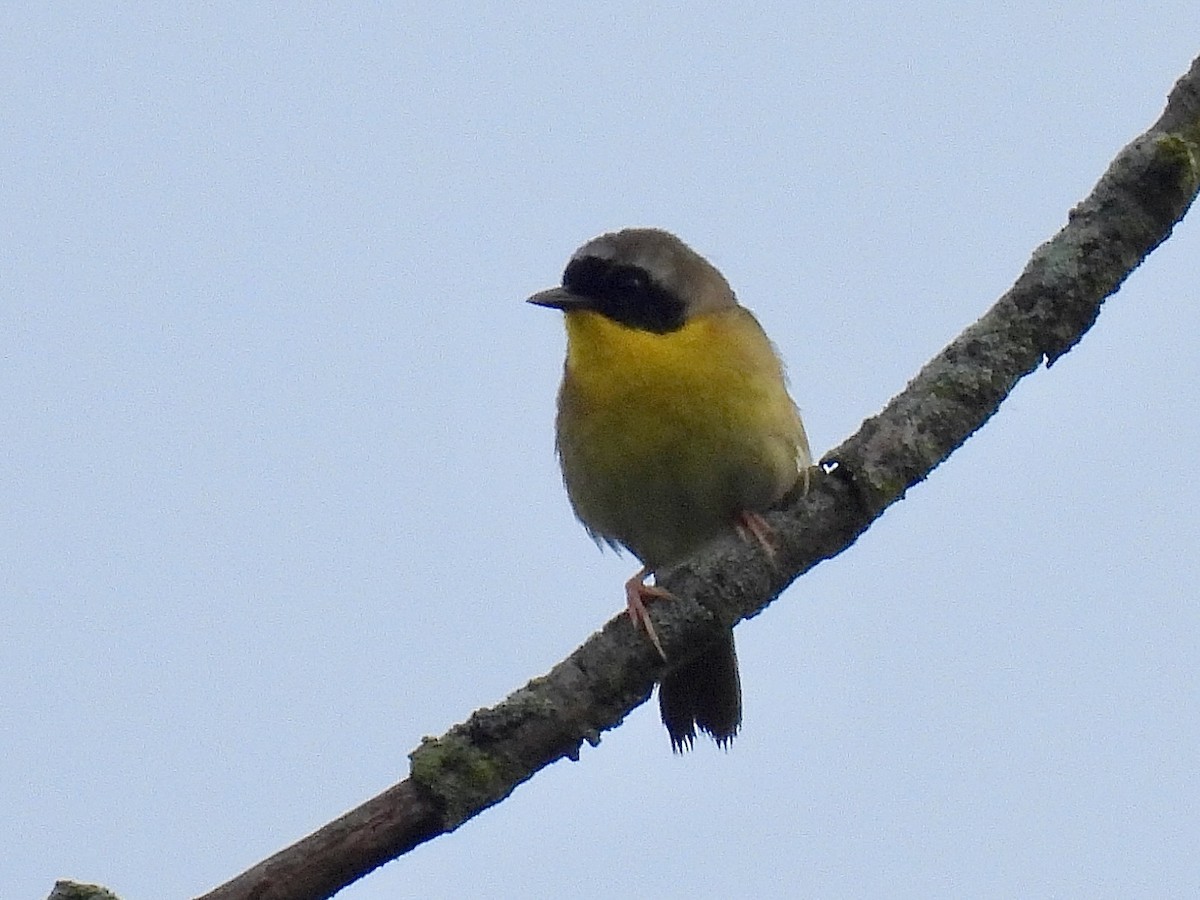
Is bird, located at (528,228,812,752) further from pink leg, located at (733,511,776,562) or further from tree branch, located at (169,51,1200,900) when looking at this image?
tree branch, located at (169,51,1200,900)

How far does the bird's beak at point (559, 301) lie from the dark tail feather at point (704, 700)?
1.57 meters

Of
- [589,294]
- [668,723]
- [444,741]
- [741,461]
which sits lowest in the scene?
[444,741]

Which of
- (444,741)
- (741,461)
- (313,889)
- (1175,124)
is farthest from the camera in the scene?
(741,461)

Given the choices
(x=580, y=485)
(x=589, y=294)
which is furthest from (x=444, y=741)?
(x=589, y=294)

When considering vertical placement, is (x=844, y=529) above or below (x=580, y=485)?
below

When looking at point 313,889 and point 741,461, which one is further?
point 741,461

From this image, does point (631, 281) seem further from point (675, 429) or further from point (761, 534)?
point (761, 534)

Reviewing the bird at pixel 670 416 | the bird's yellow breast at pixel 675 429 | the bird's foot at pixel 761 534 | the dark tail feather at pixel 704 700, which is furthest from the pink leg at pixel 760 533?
the dark tail feather at pixel 704 700

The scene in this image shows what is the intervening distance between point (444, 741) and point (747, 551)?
3.54 feet

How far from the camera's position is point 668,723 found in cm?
674

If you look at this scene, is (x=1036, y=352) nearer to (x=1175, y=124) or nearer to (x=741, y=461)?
(x=1175, y=124)

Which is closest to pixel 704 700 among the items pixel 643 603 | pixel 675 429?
pixel 675 429

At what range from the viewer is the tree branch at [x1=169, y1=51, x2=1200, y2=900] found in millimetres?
4340

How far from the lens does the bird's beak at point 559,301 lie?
670 centimetres
